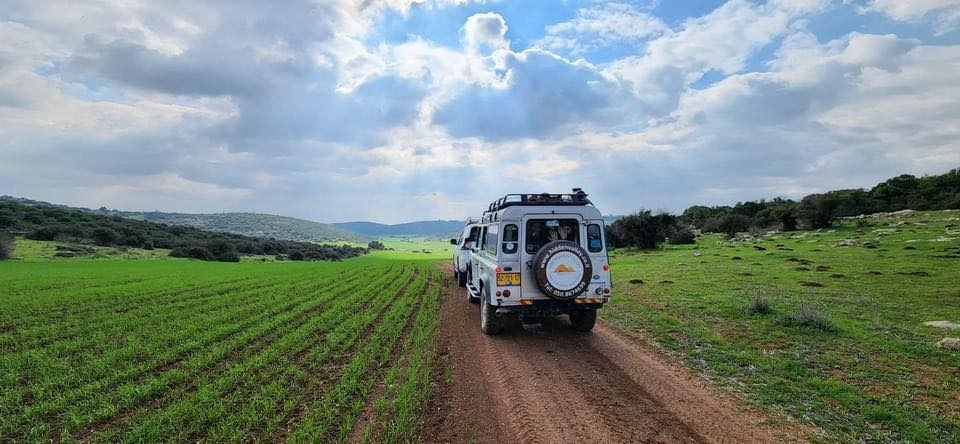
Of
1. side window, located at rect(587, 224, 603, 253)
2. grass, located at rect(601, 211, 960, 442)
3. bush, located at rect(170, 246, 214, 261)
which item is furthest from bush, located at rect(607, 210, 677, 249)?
bush, located at rect(170, 246, 214, 261)

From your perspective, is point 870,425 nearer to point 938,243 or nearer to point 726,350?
point 726,350

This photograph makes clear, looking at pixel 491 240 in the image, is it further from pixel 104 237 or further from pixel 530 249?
pixel 104 237

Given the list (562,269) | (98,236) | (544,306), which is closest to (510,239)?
(562,269)

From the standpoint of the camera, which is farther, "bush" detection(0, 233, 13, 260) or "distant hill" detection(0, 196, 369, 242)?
"distant hill" detection(0, 196, 369, 242)

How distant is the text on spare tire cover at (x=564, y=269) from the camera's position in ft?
31.0

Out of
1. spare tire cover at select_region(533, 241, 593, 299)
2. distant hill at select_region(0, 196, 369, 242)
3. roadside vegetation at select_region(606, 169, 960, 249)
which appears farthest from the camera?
distant hill at select_region(0, 196, 369, 242)

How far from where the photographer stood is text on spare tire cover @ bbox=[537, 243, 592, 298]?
31.0 ft

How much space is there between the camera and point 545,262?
946 centimetres

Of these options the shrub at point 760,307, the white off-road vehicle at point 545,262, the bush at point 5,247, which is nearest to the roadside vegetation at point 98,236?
the bush at point 5,247

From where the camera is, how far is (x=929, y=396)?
6609 millimetres

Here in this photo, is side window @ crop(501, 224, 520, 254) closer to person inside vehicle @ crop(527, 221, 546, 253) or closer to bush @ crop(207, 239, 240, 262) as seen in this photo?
person inside vehicle @ crop(527, 221, 546, 253)

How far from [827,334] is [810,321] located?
0.55 meters

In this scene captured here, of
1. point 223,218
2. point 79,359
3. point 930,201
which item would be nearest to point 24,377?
point 79,359

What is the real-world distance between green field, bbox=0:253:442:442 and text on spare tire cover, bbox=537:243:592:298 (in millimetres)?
3049
